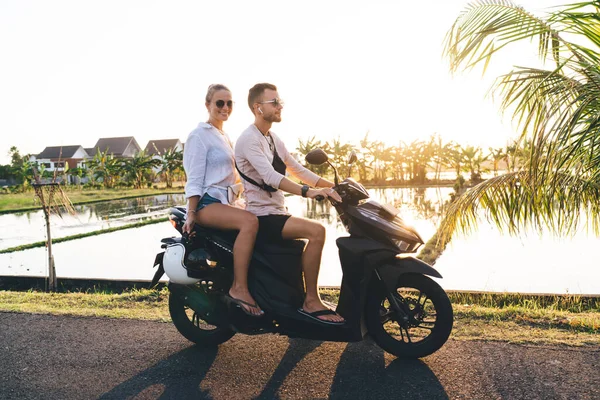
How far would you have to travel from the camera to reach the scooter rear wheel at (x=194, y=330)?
3.81 meters

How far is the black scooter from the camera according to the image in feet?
10.7

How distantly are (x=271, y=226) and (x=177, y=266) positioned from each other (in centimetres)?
74

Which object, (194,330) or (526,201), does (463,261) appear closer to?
(526,201)

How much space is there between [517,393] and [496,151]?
3693 cm

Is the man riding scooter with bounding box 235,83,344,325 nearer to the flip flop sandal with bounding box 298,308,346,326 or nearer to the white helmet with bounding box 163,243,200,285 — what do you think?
the flip flop sandal with bounding box 298,308,346,326

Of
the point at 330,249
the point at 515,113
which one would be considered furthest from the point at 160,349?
the point at 330,249

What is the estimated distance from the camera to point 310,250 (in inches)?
131

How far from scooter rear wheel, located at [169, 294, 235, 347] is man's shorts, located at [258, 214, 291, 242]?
0.79 meters

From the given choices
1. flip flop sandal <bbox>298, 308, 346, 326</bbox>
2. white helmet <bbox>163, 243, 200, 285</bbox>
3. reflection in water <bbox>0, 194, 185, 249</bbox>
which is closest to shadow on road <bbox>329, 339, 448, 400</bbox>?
flip flop sandal <bbox>298, 308, 346, 326</bbox>

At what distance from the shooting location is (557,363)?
3154mm

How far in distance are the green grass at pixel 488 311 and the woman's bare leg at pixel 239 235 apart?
1.25m

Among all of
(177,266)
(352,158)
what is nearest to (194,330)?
(177,266)

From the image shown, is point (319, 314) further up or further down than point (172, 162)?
further down

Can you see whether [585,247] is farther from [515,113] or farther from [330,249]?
[515,113]
